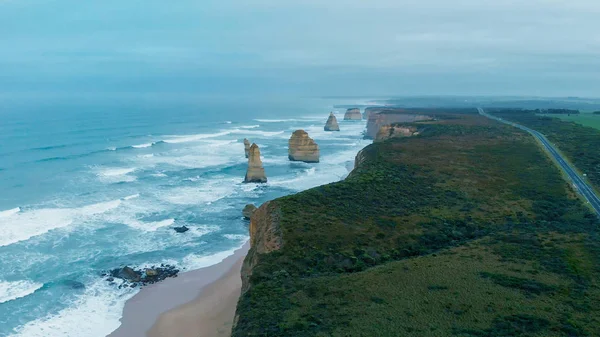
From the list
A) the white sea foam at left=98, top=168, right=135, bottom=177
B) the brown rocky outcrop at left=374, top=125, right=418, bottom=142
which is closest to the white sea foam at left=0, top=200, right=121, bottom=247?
the white sea foam at left=98, top=168, right=135, bottom=177

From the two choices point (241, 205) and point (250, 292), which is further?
point (241, 205)

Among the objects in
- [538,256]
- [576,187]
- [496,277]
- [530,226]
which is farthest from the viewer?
[576,187]

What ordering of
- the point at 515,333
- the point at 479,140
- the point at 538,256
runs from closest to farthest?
the point at 515,333, the point at 538,256, the point at 479,140

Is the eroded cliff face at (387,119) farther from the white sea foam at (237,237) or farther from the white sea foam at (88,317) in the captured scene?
the white sea foam at (88,317)

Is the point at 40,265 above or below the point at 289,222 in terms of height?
below

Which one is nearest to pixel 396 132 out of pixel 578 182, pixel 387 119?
pixel 578 182

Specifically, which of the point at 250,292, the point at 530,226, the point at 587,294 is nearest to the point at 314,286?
the point at 250,292

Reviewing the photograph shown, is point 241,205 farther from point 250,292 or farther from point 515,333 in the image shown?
point 515,333
